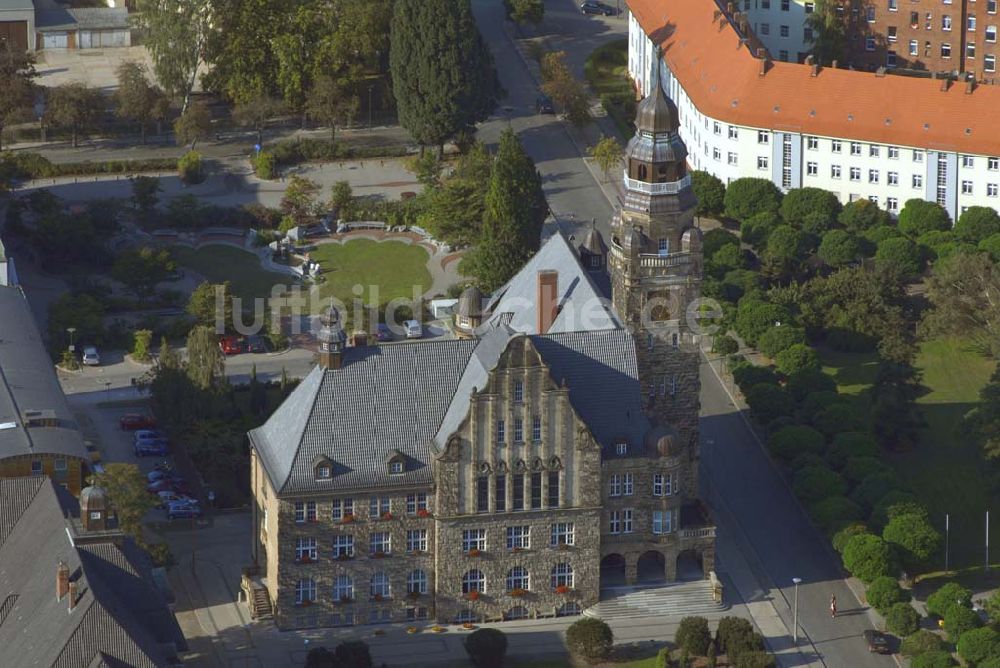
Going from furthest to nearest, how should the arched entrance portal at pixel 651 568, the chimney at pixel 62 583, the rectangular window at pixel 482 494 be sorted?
the arched entrance portal at pixel 651 568
the rectangular window at pixel 482 494
the chimney at pixel 62 583

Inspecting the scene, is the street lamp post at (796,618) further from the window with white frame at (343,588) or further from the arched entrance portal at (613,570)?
the window with white frame at (343,588)

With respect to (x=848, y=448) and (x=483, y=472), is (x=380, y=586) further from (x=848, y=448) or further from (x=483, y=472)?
(x=848, y=448)

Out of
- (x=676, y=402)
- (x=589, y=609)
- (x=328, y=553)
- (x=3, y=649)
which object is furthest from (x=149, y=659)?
(x=676, y=402)

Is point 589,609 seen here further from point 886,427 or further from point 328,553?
point 886,427

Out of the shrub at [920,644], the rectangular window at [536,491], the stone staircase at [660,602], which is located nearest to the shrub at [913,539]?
the shrub at [920,644]

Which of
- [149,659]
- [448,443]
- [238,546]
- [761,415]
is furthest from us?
[761,415]

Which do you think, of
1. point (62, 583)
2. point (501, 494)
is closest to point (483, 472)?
point (501, 494)

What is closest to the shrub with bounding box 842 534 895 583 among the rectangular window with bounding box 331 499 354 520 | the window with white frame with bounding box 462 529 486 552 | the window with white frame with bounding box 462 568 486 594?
the window with white frame with bounding box 462 568 486 594
